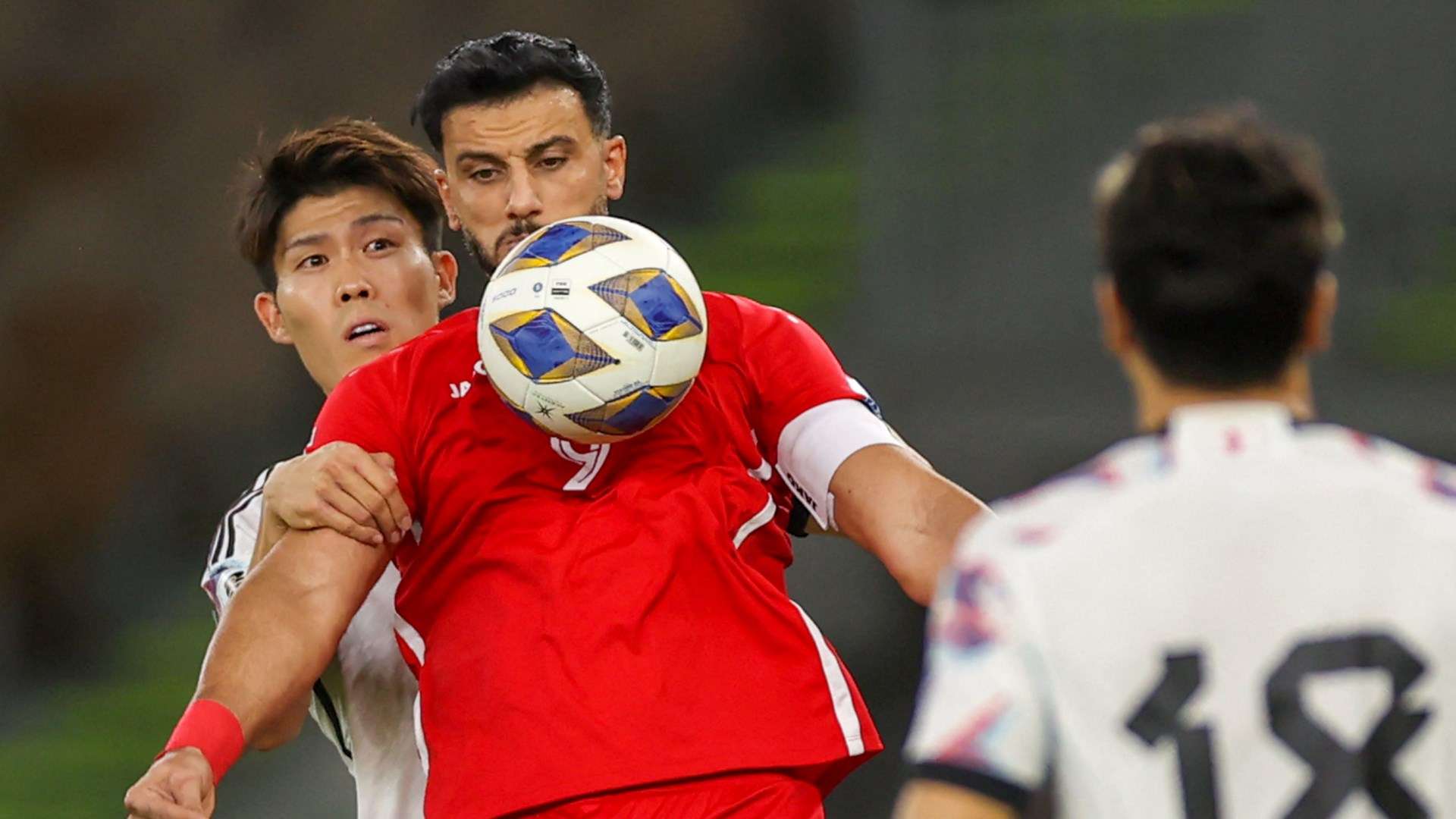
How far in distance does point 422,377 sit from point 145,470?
469 centimetres

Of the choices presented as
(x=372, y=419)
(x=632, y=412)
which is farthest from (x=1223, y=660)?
(x=372, y=419)

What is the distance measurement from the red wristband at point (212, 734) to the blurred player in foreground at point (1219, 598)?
1334 millimetres

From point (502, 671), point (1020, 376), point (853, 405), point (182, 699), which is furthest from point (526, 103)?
point (182, 699)

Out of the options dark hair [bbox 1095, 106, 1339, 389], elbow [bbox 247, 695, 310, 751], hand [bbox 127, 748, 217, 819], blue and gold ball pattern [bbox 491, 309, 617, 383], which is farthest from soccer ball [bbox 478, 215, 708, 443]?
dark hair [bbox 1095, 106, 1339, 389]

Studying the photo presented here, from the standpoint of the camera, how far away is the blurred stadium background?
20.0ft

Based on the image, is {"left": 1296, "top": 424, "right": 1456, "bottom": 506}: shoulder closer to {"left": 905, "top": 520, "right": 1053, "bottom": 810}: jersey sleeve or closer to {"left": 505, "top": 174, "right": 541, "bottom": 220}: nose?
{"left": 905, "top": 520, "right": 1053, "bottom": 810}: jersey sleeve

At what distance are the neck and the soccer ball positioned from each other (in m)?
1.07

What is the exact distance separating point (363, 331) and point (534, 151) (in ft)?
2.54

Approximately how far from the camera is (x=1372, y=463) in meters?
1.93

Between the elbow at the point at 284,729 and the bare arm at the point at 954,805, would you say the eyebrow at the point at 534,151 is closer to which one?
the elbow at the point at 284,729

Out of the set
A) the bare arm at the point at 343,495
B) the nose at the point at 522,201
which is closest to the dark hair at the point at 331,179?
the nose at the point at 522,201

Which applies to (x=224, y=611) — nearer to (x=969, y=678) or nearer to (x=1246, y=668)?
(x=969, y=678)

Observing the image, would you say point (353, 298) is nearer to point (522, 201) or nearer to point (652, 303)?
point (522, 201)

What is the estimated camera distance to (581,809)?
2.88 metres
